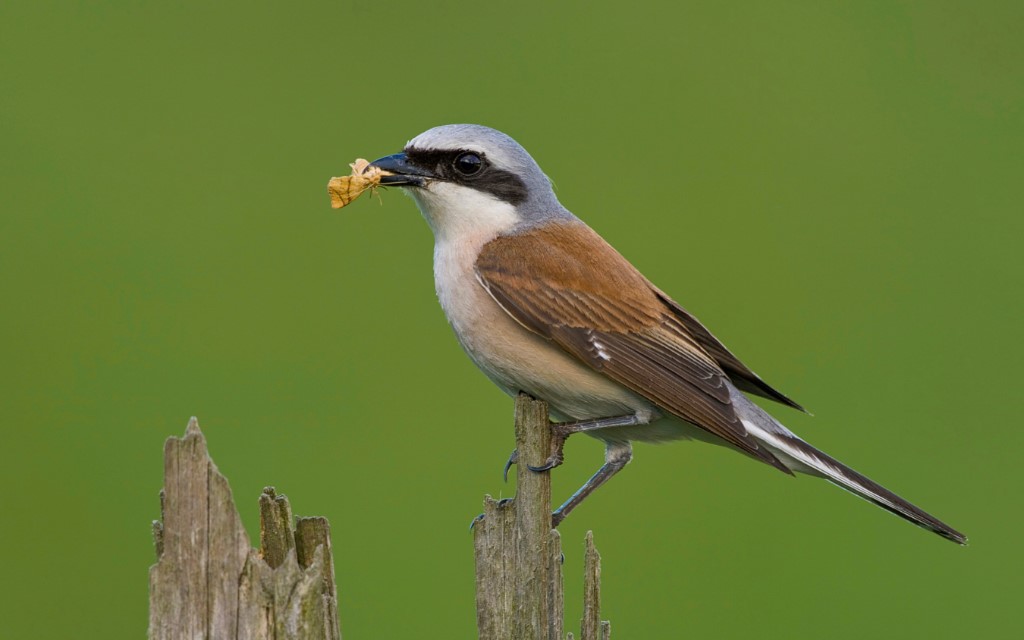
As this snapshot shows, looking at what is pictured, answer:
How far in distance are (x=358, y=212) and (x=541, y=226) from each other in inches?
117

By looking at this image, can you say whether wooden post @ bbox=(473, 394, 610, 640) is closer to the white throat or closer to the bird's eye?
the white throat

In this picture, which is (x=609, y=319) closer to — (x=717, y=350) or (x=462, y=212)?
(x=717, y=350)

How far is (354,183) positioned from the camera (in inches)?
183

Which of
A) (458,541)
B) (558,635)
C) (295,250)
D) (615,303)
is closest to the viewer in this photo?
(558,635)

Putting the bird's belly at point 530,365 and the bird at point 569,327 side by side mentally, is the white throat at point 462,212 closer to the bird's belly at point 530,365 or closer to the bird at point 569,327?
the bird at point 569,327

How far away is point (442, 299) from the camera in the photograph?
464cm

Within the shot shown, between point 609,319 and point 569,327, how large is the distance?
0.18 m

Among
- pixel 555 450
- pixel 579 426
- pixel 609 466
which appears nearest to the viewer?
pixel 555 450

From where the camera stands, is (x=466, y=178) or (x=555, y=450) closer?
(x=555, y=450)

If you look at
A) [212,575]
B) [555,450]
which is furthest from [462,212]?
[212,575]

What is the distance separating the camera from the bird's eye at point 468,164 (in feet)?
15.6

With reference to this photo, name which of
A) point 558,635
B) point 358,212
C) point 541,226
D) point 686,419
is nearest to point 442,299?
point 541,226

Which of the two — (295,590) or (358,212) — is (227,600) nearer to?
(295,590)

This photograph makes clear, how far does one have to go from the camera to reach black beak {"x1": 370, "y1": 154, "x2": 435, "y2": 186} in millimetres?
4719
